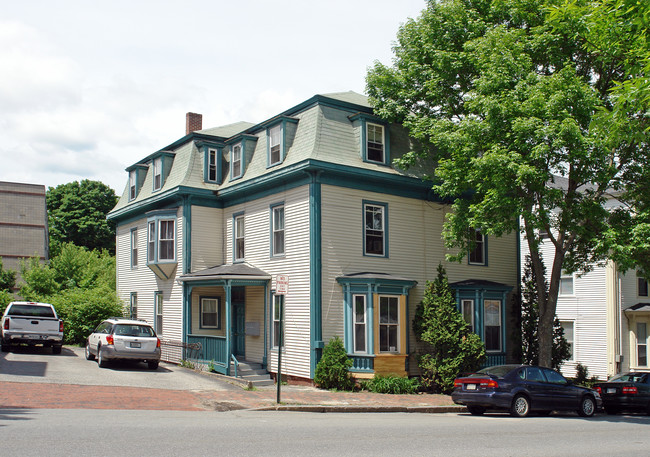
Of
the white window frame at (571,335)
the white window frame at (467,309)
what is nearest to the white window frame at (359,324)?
the white window frame at (467,309)

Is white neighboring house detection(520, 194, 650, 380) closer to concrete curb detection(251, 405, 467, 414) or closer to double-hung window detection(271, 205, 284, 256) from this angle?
double-hung window detection(271, 205, 284, 256)

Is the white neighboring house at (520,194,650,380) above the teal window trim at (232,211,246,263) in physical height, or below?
below

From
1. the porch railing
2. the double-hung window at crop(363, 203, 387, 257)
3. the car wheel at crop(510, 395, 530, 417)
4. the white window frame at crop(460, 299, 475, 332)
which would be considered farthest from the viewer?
the white window frame at crop(460, 299, 475, 332)

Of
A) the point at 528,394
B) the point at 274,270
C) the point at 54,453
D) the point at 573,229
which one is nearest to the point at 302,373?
the point at 274,270

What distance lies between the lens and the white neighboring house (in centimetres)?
3070

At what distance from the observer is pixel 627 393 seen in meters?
19.4

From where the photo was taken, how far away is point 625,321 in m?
31.0

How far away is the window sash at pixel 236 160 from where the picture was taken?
82.4ft

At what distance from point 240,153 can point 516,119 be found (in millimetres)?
11617

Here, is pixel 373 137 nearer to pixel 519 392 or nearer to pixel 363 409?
pixel 363 409

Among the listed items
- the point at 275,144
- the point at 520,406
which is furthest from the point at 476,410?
the point at 275,144

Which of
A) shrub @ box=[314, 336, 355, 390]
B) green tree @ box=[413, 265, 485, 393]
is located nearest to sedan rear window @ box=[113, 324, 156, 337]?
shrub @ box=[314, 336, 355, 390]

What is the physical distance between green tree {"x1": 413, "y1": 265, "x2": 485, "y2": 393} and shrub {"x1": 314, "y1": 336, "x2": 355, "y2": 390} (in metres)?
2.92

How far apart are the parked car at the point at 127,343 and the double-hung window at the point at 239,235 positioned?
4.54m
